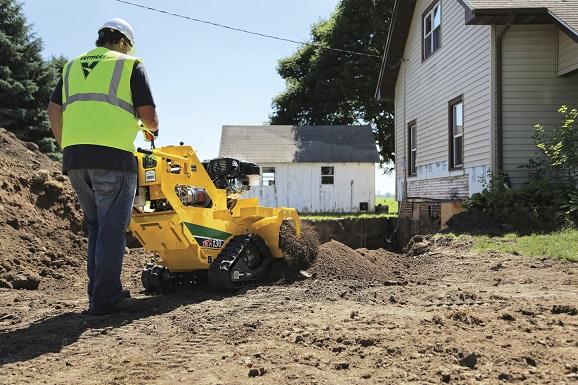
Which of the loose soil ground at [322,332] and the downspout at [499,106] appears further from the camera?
the downspout at [499,106]

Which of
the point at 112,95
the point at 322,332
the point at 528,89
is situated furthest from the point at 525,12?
the point at 322,332

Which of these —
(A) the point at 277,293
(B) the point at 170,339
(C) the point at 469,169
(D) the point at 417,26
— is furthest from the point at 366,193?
(B) the point at 170,339

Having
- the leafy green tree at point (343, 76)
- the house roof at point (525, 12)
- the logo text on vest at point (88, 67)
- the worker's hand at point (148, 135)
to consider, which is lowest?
the worker's hand at point (148, 135)

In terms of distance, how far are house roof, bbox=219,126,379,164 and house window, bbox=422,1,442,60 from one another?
498 inches

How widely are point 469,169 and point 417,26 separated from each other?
21.1ft

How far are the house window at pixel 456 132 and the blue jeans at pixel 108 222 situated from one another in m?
10.7

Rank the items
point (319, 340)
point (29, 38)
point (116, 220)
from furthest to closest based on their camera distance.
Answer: point (29, 38) < point (116, 220) < point (319, 340)

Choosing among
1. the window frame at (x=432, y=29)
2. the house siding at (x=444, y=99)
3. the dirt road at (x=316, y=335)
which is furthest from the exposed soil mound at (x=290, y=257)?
the window frame at (x=432, y=29)

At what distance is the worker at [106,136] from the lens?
4934 millimetres

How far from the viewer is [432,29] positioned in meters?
16.7

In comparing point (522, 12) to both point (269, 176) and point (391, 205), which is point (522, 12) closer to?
point (269, 176)

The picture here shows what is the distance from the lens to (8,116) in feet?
71.3

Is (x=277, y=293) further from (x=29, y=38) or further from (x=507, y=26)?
(x=29, y=38)

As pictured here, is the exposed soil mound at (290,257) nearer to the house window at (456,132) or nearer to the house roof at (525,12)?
the house roof at (525,12)
